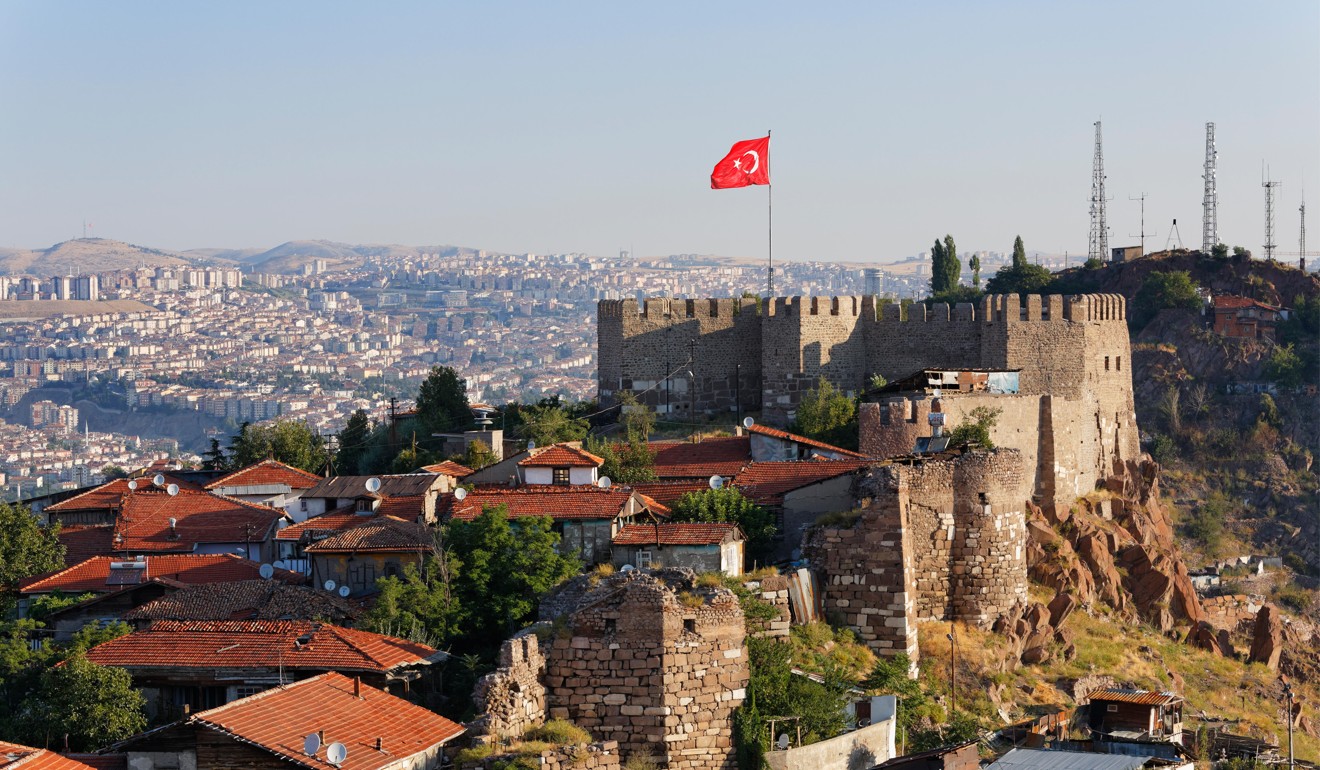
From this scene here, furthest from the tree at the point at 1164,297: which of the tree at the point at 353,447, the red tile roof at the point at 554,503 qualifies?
the red tile roof at the point at 554,503

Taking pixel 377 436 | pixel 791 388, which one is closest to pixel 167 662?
pixel 791 388

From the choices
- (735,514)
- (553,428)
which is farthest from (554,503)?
(553,428)

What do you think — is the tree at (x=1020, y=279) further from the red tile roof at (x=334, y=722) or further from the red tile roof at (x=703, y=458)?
the red tile roof at (x=334, y=722)

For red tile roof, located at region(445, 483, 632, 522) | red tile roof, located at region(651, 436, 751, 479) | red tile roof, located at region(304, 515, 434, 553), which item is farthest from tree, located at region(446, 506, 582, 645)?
red tile roof, located at region(651, 436, 751, 479)

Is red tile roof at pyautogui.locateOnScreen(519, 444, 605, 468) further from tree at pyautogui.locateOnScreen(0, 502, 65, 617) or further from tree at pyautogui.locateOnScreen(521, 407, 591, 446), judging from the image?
tree at pyautogui.locateOnScreen(0, 502, 65, 617)

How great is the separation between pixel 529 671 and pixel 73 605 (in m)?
12.2

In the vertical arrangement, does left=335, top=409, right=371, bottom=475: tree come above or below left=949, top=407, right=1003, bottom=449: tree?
below

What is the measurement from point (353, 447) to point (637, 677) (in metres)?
29.6

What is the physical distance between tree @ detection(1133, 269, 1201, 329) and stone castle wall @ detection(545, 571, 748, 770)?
187 ft

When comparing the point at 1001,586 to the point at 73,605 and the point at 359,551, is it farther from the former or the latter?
the point at 73,605

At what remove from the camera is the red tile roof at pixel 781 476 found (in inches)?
1287

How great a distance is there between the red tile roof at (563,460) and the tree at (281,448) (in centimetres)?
1336

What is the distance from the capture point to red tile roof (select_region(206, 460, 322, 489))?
143 feet

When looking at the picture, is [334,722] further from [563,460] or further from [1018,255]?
[1018,255]
